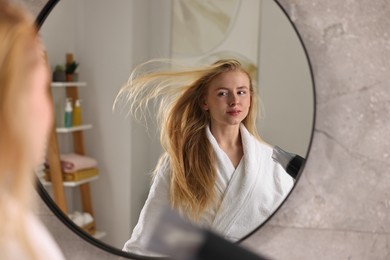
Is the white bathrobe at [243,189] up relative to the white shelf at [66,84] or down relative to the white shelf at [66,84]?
down

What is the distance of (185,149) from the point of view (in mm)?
1340

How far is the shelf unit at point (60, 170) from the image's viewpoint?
1.38 metres

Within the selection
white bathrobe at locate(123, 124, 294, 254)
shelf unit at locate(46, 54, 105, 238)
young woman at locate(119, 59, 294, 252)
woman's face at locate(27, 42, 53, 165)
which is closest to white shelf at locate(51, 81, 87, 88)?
shelf unit at locate(46, 54, 105, 238)

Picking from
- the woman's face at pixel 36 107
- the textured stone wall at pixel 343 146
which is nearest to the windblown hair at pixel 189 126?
the textured stone wall at pixel 343 146

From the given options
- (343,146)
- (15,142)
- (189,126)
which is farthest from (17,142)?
(343,146)

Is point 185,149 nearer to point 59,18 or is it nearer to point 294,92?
point 294,92

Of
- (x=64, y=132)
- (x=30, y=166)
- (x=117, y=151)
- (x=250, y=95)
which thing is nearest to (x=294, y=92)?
(x=250, y=95)

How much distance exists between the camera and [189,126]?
1.34 meters

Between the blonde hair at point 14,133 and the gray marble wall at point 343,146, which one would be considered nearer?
the blonde hair at point 14,133

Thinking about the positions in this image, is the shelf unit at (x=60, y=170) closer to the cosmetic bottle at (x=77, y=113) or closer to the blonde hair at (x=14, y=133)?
the cosmetic bottle at (x=77, y=113)

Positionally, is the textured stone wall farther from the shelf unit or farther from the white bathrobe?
the shelf unit

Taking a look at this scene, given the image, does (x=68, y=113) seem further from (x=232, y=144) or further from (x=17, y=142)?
(x=17, y=142)

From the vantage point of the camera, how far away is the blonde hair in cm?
76

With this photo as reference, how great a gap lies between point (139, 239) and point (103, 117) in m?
0.29
